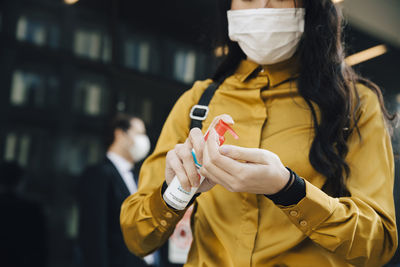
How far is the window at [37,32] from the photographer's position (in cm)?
394

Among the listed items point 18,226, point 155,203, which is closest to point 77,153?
point 18,226

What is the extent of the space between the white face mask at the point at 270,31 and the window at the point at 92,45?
2975mm

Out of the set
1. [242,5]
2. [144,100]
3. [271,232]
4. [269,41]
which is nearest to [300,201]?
[271,232]

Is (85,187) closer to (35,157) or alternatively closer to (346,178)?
(35,157)

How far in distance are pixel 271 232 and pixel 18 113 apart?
308cm

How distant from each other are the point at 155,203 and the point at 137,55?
3330 millimetres

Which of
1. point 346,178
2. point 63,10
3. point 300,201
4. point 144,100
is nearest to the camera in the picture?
point 300,201

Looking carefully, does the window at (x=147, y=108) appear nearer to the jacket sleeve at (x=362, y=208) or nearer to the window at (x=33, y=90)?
the window at (x=33, y=90)

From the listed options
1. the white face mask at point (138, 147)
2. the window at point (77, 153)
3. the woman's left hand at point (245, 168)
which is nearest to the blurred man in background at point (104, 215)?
the white face mask at point (138, 147)

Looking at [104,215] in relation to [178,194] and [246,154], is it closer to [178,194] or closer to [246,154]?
[178,194]

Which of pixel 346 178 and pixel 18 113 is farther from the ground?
pixel 346 178

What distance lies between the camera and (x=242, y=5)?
151 cm

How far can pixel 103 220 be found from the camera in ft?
11.4

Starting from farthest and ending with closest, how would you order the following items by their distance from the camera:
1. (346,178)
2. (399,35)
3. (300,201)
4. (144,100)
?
1. (399,35)
2. (144,100)
3. (346,178)
4. (300,201)
